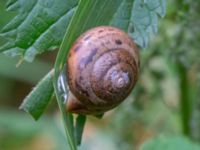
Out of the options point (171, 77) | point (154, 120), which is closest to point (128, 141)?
point (154, 120)

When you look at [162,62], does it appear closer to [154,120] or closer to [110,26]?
[154,120]

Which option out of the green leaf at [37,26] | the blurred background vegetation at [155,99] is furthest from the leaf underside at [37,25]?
the blurred background vegetation at [155,99]

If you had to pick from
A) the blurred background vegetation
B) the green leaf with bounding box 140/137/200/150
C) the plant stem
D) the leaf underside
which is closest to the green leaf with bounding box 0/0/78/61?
the leaf underside

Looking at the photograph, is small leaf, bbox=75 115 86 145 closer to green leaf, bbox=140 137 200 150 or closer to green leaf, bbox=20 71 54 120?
green leaf, bbox=20 71 54 120

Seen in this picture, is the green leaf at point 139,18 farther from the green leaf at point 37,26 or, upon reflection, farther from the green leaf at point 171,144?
the green leaf at point 171,144

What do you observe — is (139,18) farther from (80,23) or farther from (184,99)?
(184,99)

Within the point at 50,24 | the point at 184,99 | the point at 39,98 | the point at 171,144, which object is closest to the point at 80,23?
the point at 50,24
